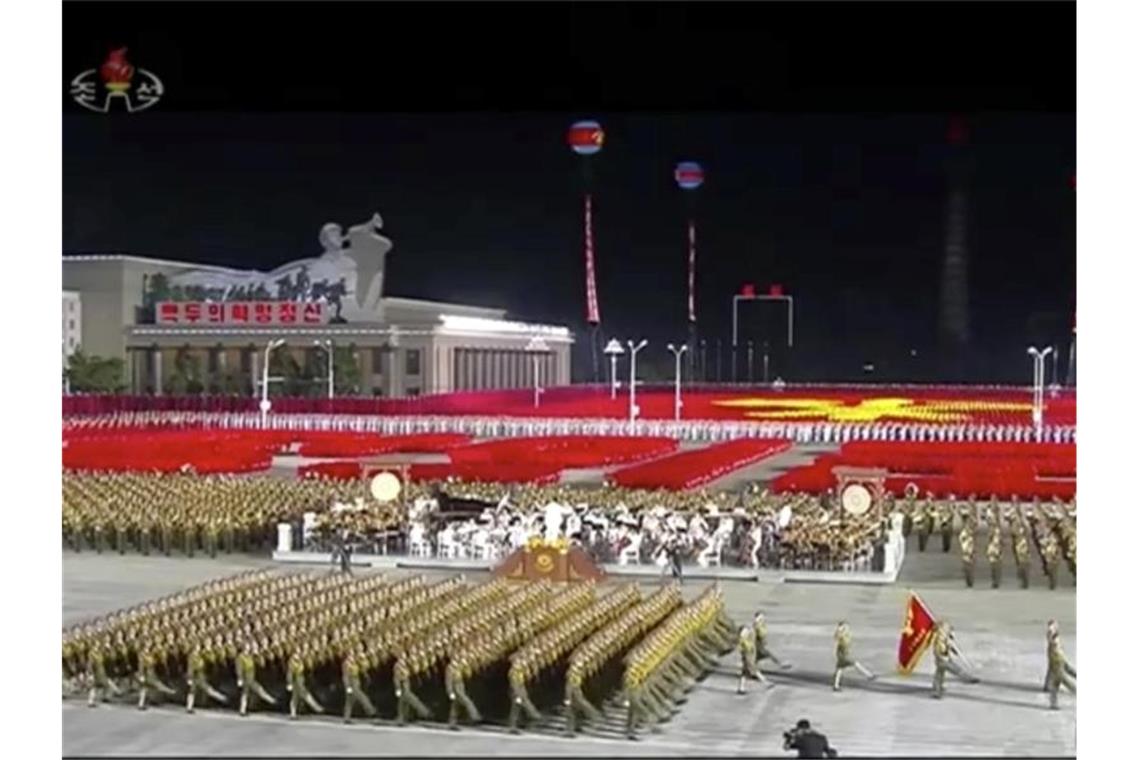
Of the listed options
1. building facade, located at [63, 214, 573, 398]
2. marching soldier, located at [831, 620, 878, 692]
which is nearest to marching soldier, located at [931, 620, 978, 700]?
marching soldier, located at [831, 620, 878, 692]

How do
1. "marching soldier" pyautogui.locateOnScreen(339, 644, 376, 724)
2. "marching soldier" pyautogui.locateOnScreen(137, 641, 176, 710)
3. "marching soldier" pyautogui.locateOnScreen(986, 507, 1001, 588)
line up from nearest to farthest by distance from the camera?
"marching soldier" pyautogui.locateOnScreen(339, 644, 376, 724), "marching soldier" pyautogui.locateOnScreen(137, 641, 176, 710), "marching soldier" pyautogui.locateOnScreen(986, 507, 1001, 588)

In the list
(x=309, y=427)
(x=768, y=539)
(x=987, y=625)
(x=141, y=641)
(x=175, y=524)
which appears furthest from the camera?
(x=309, y=427)

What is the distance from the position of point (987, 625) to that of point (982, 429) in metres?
19.4

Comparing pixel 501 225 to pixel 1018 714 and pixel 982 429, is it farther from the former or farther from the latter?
pixel 1018 714

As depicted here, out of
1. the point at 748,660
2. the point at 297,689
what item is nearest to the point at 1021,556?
the point at 748,660

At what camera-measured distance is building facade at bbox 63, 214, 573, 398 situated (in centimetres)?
4769

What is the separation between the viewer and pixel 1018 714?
1058 centimetres

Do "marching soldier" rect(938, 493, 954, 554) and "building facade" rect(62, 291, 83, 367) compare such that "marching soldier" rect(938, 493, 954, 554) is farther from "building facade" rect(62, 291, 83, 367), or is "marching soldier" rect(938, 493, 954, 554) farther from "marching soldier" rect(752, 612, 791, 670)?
"building facade" rect(62, 291, 83, 367)

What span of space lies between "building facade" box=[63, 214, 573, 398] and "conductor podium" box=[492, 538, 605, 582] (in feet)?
106

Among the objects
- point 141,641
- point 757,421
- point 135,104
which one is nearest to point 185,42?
point 135,104

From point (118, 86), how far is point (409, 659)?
491 cm

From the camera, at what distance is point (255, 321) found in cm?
4859

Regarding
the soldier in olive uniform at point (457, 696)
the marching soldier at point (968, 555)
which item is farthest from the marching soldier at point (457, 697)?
the marching soldier at point (968, 555)

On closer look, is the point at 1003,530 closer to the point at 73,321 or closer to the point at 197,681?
the point at 197,681
